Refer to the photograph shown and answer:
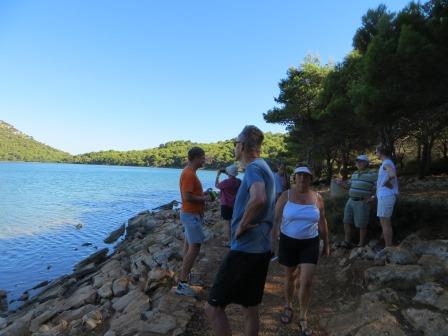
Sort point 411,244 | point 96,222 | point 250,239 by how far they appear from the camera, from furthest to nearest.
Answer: point 96,222, point 411,244, point 250,239

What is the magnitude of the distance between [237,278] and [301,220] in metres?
1.42

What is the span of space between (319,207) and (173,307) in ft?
7.85

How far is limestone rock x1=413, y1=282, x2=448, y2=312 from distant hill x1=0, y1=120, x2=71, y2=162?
18024 cm

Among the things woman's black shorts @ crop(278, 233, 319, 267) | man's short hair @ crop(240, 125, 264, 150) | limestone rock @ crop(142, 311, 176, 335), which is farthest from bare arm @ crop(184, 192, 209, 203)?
man's short hair @ crop(240, 125, 264, 150)

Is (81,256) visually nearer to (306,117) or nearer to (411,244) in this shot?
(411,244)

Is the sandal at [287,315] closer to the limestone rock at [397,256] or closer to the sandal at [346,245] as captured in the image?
the limestone rock at [397,256]

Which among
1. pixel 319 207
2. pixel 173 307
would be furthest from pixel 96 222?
pixel 319 207

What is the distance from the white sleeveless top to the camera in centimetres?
427

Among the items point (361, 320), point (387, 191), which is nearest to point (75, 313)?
point (361, 320)

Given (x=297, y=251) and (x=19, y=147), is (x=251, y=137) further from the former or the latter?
(x=19, y=147)

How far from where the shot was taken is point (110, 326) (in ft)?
18.6

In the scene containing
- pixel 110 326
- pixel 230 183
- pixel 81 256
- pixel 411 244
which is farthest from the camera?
pixel 81 256

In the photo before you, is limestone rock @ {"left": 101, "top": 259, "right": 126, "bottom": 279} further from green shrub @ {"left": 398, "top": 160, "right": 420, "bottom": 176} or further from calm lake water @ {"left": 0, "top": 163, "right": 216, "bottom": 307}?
green shrub @ {"left": 398, "top": 160, "right": 420, "bottom": 176}

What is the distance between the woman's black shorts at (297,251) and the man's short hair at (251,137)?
57.2 inches
